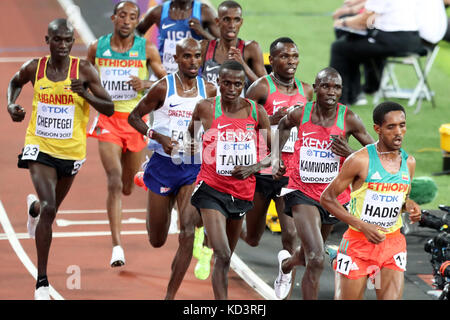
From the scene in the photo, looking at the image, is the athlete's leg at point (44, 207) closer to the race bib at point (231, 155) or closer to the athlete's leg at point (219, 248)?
the athlete's leg at point (219, 248)

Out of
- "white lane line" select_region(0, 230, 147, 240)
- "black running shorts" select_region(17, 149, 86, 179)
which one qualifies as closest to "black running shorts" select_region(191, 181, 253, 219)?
"black running shorts" select_region(17, 149, 86, 179)

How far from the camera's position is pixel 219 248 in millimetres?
8539

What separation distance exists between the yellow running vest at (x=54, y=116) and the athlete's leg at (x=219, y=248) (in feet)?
6.23

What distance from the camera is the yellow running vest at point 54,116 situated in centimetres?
988

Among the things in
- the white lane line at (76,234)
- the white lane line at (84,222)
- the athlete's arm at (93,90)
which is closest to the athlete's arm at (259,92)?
the athlete's arm at (93,90)

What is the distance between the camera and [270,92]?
9805mm

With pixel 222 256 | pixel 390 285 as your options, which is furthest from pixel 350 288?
pixel 222 256

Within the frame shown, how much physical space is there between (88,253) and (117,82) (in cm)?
195

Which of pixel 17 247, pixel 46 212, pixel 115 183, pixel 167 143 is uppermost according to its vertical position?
pixel 167 143

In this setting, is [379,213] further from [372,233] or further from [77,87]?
[77,87]

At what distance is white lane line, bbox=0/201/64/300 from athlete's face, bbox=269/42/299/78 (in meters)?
3.10
